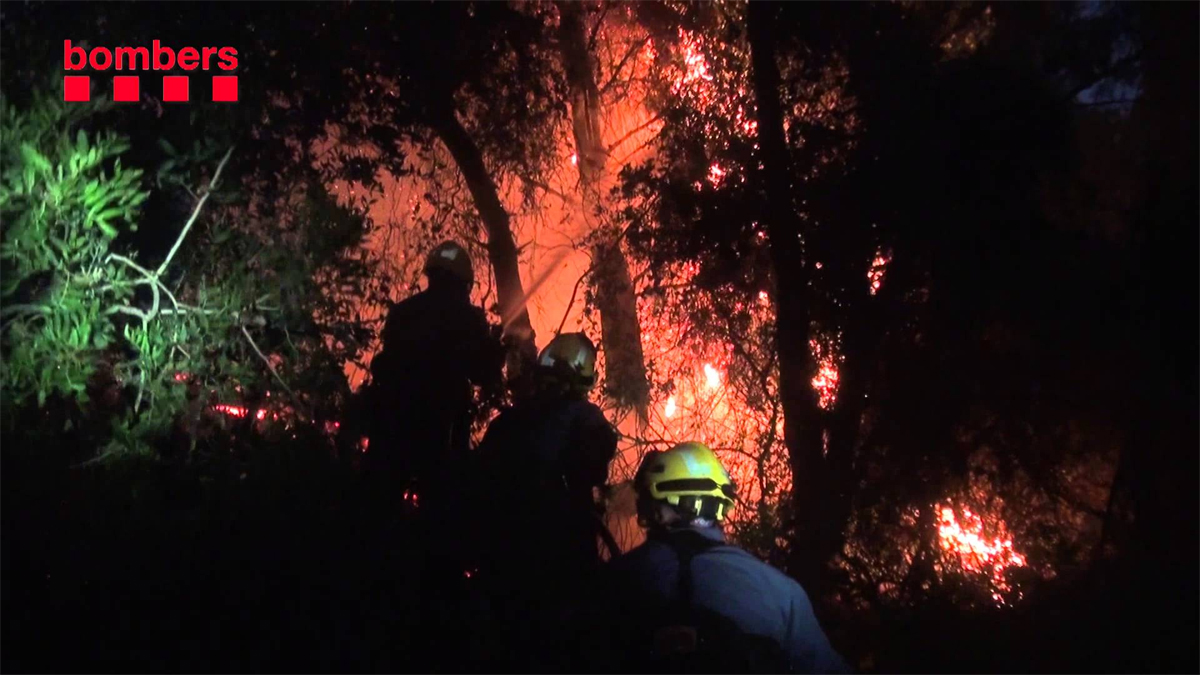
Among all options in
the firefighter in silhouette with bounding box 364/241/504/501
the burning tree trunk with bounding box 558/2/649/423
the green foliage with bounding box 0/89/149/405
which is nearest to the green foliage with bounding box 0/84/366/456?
the green foliage with bounding box 0/89/149/405

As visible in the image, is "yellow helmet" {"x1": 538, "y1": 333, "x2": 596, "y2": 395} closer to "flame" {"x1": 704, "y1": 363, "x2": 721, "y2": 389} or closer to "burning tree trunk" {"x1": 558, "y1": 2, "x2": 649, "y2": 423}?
"flame" {"x1": 704, "y1": 363, "x2": 721, "y2": 389}


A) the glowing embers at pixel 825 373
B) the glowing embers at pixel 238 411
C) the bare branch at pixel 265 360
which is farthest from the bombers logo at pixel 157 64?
Result: the glowing embers at pixel 825 373

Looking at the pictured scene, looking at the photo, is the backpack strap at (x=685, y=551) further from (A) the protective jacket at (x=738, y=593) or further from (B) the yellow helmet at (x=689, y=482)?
(B) the yellow helmet at (x=689, y=482)

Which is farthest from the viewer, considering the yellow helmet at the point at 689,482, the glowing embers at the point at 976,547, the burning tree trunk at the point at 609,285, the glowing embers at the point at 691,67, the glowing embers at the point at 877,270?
the burning tree trunk at the point at 609,285

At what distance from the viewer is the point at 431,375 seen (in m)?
5.75

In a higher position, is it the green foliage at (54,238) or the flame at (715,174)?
the flame at (715,174)

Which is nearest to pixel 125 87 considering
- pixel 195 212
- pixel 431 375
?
pixel 195 212

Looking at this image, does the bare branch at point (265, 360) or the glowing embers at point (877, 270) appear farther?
the glowing embers at point (877, 270)

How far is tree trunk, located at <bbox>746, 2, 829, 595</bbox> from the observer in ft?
18.9

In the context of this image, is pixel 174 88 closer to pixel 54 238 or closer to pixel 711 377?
pixel 54 238

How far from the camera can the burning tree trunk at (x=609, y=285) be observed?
301 inches

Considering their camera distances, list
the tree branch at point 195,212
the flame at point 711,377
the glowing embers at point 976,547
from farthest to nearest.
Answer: the flame at point 711,377, the glowing embers at point 976,547, the tree branch at point 195,212

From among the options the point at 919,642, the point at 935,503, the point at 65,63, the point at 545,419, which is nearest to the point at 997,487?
the point at 935,503

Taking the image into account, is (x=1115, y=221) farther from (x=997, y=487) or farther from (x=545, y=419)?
(x=545, y=419)
